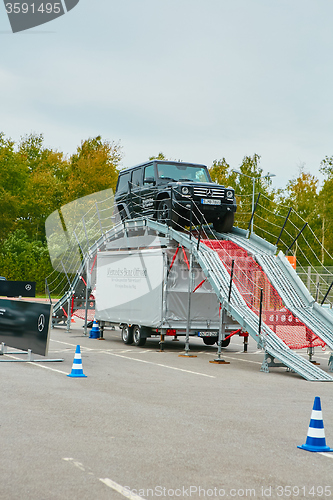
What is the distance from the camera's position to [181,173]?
64.7 feet

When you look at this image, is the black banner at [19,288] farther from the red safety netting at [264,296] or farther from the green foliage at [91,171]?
the green foliage at [91,171]

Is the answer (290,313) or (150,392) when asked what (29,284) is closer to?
(290,313)

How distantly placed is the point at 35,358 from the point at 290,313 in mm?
6271

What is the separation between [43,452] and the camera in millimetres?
6422

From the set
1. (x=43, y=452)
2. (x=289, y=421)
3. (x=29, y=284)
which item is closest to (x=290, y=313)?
(x=289, y=421)

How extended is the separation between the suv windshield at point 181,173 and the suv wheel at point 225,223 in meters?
1.58

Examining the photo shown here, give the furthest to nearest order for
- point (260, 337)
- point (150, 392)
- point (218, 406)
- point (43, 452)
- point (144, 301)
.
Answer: point (144, 301)
point (260, 337)
point (150, 392)
point (218, 406)
point (43, 452)

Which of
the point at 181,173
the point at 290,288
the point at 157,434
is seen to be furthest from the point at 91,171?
the point at 157,434

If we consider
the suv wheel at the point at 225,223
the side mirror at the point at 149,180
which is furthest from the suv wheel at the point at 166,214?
the suv wheel at the point at 225,223

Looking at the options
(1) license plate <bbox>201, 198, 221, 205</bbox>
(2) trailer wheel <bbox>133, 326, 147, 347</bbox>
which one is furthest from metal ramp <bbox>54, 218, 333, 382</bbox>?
(2) trailer wheel <bbox>133, 326, 147, 347</bbox>

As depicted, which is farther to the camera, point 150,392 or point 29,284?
point 29,284

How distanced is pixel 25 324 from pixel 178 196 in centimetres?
631

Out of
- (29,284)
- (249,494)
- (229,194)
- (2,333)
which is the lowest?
(249,494)

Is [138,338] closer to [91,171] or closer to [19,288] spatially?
[19,288]
